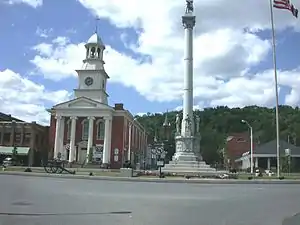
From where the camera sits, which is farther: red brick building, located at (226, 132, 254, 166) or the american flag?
red brick building, located at (226, 132, 254, 166)

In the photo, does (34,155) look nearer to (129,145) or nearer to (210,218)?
(129,145)

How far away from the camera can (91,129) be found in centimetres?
8262

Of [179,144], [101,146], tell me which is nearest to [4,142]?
[101,146]

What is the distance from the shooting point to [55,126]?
280ft

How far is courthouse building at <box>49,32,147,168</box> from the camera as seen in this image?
269 ft

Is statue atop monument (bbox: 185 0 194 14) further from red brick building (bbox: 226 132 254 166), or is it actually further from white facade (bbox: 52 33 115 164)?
red brick building (bbox: 226 132 254 166)

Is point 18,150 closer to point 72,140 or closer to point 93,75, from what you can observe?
point 72,140

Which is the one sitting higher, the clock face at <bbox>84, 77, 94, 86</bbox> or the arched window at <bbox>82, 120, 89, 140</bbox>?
the clock face at <bbox>84, 77, 94, 86</bbox>

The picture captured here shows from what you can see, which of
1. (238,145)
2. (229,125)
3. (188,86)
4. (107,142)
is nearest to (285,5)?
(188,86)

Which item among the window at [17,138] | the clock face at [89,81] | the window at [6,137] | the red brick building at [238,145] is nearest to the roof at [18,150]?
the window at [17,138]

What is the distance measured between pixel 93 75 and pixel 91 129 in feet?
38.9

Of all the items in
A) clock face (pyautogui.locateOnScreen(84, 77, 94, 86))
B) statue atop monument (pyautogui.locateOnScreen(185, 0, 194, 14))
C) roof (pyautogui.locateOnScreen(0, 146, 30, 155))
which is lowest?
roof (pyautogui.locateOnScreen(0, 146, 30, 155))

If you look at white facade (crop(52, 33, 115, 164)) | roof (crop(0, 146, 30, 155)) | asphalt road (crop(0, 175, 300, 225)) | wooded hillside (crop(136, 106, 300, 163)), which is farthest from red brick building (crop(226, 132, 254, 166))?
asphalt road (crop(0, 175, 300, 225))

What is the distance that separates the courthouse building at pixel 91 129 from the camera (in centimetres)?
8188
